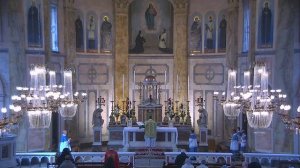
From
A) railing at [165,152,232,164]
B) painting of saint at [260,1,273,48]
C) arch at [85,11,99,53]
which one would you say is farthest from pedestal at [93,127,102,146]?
painting of saint at [260,1,273,48]

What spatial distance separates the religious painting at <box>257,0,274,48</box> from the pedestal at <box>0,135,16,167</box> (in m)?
14.0

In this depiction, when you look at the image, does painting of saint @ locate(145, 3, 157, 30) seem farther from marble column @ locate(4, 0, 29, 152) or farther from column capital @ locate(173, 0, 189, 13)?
marble column @ locate(4, 0, 29, 152)

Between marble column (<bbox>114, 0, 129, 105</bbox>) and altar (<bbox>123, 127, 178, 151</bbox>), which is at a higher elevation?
marble column (<bbox>114, 0, 129, 105</bbox>)

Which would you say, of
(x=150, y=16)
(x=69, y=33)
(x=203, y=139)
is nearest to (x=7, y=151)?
(x=69, y=33)

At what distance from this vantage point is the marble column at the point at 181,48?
Result: 33438mm

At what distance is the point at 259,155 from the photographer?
20.6 m

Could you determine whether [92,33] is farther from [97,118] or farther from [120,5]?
[97,118]


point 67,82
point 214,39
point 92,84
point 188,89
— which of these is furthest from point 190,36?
point 67,82

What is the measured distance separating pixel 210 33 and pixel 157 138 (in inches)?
372

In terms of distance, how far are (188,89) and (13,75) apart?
1324 centimetres

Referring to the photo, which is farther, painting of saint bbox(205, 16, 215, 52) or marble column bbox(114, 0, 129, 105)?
marble column bbox(114, 0, 129, 105)

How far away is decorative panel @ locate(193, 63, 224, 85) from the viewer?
1280 inches

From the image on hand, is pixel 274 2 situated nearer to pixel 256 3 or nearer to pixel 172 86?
pixel 256 3

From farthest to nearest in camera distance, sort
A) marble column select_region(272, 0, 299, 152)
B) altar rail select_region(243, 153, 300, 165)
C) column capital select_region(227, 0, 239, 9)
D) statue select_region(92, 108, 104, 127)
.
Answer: column capital select_region(227, 0, 239, 9) < statue select_region(92, 108, 104, 127) < marble column select_region(272, 0, 299, 152) < altar rail select_region(243, 153, 300, 165)
